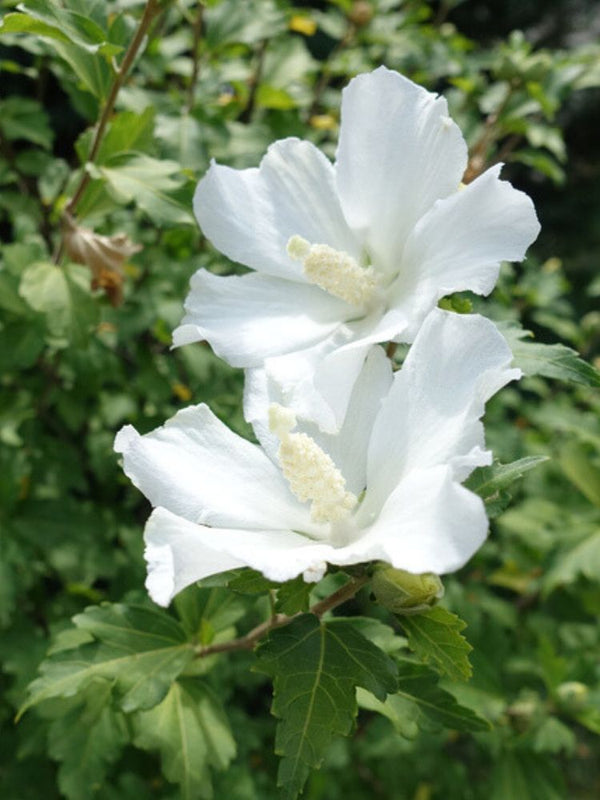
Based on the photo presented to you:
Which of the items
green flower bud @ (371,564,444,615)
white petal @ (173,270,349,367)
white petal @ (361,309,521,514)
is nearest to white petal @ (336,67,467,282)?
white petal @ (173,270,349,367)

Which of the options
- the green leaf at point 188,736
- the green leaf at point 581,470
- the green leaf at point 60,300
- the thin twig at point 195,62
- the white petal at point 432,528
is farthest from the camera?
the green leaf at point 581,470

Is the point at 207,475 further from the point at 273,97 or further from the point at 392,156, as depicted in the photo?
the point at 273,97

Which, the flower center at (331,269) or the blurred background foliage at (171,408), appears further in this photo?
the blurred background foliage at (171,408)

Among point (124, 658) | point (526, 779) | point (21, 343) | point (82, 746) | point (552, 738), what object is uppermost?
point (21, 343)

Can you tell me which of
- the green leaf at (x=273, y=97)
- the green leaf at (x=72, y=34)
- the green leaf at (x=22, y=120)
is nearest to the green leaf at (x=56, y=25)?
the green leaf at (x=72, y=34)

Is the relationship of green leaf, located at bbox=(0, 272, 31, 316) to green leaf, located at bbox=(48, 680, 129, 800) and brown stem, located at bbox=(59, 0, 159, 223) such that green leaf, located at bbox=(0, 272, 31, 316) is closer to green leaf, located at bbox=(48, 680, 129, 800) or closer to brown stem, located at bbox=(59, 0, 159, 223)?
brown stem, located at bbox=(59, 0, 159, 223)

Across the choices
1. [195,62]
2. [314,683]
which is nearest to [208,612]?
[314,683]

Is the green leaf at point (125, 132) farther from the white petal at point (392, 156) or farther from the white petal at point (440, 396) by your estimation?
the white petal at point (440, 396)

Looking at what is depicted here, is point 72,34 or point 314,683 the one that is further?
point 72,34
